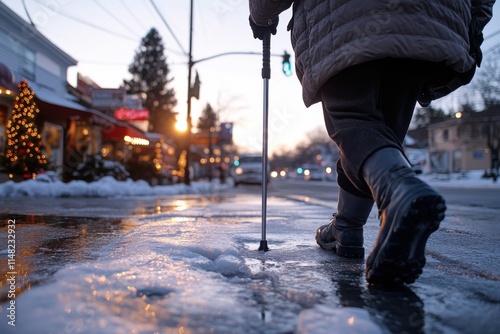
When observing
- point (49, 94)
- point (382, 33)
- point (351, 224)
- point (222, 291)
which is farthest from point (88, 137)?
point (222, 291)

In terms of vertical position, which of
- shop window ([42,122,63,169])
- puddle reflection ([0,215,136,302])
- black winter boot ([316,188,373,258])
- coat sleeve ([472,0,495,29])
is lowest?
puddle reflection ([0,215,136,302])

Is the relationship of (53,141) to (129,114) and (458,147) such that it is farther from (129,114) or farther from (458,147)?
(458,147)

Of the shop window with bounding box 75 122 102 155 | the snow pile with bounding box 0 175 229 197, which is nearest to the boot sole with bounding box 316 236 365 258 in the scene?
the snow pile with bounding box 0 175 229 197

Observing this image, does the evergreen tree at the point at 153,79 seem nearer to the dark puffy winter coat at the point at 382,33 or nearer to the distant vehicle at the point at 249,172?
the distant vehicle at the point at 249,172

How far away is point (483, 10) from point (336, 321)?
1737 mm

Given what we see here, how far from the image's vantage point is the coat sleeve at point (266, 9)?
2.01 m

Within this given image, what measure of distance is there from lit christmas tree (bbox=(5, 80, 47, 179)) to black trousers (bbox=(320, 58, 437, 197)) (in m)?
11.5

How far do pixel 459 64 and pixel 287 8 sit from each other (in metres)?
0.85

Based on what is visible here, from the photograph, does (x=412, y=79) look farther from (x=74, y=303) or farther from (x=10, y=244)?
(x=10, y=244)

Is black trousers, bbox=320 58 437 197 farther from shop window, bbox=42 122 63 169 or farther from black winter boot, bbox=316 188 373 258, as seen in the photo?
shop window, bbox=42 122 63 169

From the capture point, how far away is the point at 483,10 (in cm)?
200

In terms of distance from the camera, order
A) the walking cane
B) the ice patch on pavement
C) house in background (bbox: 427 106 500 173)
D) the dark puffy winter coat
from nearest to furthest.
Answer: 1. the ice patch on pavement
2. the dark puffy winter coat
3. the walking cane
4. house in background (bbox: 427 106 500 173)

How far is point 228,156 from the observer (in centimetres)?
8006

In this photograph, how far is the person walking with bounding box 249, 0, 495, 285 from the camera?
1.39 m
